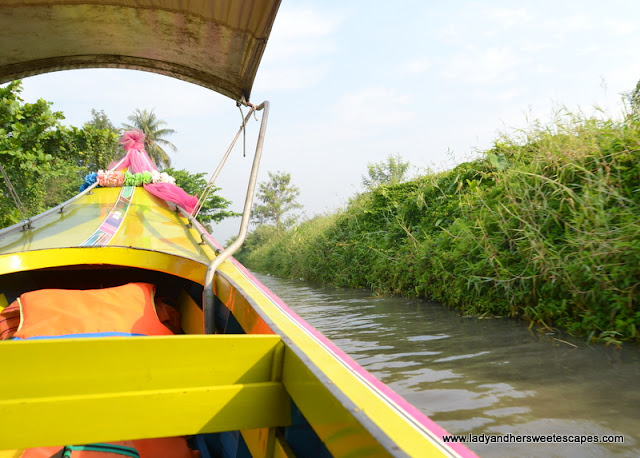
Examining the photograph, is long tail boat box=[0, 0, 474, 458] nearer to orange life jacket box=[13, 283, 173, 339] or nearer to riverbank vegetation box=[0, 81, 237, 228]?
orange life jacket box=[13, 283, 173, 339]

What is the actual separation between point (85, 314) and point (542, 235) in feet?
12.3

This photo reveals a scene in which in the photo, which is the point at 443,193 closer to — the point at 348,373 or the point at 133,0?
the point at 133,0

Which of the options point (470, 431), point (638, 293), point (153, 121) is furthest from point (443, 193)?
point (153, 121)

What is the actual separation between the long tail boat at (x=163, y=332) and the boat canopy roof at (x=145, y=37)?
10mm

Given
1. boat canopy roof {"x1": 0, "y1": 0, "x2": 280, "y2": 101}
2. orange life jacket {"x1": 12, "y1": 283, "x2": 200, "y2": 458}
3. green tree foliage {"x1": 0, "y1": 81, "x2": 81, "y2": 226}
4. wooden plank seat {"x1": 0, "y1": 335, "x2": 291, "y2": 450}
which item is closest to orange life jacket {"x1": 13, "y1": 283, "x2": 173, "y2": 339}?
orange life jacket {"x1": 12, "y1": 283, "x2": 200, "y2": 458}

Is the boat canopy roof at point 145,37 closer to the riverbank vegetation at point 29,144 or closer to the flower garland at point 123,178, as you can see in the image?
the flower garland at point 123,178

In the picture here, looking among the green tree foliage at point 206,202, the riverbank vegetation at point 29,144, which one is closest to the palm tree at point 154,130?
the green tree foliage at point 206,202

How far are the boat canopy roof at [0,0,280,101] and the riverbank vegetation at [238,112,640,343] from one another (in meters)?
2.94

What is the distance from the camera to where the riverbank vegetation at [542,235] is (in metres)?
3.31

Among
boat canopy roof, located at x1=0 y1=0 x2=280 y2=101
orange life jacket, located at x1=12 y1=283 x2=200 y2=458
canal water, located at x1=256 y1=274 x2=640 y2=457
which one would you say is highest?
boat canopy roof, located at x1=0 y1=0 x2=280 y2=101

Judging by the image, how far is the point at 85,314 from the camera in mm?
1946

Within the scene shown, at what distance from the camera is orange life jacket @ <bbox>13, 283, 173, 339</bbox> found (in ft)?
6.09

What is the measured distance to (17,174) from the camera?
32.8 feet

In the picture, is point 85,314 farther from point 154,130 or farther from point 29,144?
point 154,130
